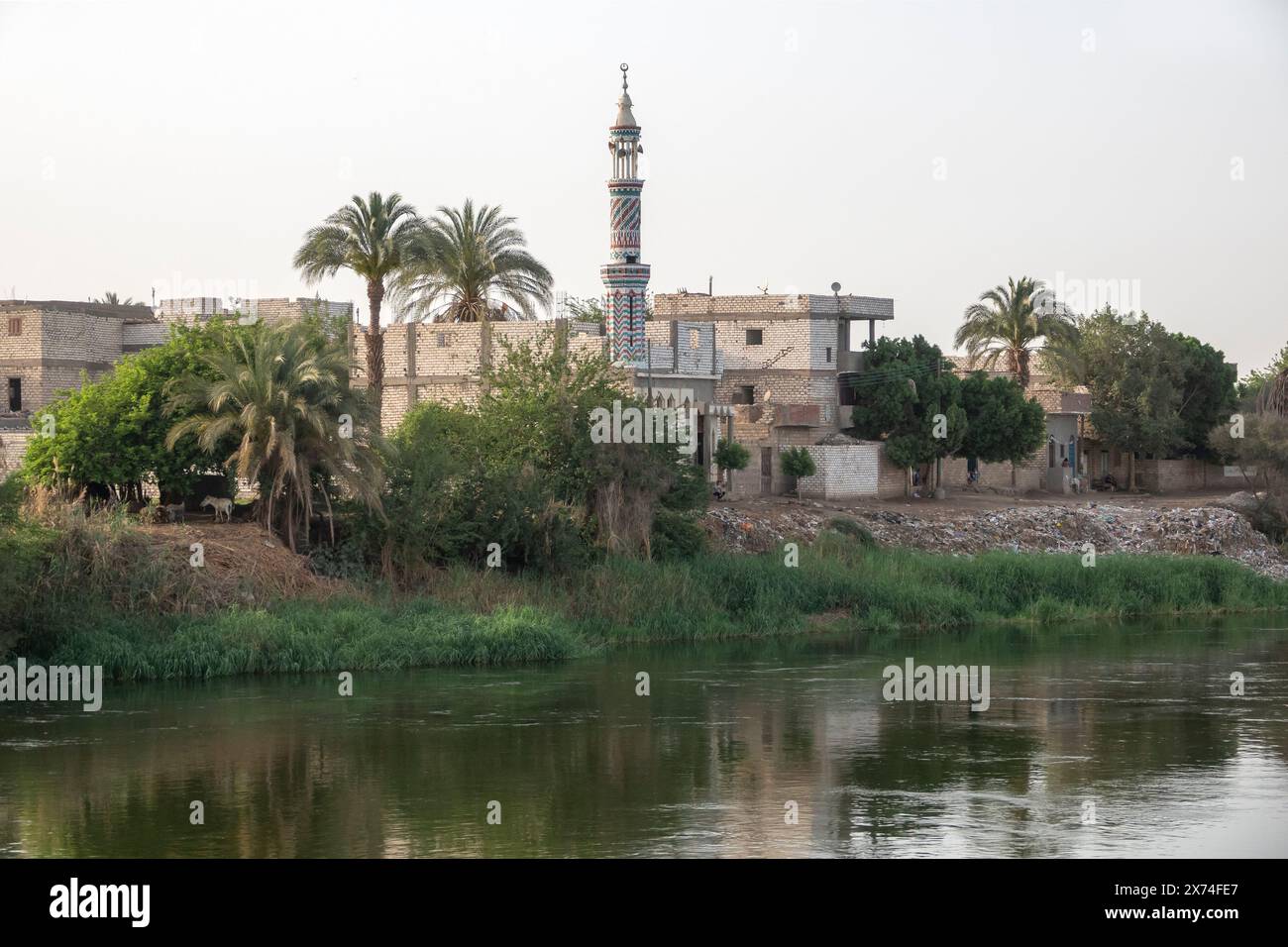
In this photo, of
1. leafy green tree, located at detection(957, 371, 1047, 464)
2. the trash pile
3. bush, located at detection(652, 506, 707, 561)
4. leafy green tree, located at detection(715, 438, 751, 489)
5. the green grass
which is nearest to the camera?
the green grass

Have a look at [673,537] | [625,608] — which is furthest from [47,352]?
[625,608]

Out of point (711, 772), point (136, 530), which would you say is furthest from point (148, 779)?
point (136, 530)

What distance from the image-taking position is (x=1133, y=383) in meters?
70.0

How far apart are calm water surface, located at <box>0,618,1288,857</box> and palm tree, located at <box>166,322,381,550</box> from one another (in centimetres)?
470

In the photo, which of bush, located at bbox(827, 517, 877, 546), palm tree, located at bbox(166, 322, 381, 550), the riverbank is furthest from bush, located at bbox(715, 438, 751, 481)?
palm tree, located at bbox(166, 322, 381, 550)

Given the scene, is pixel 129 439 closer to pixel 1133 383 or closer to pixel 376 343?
pixel 376 343

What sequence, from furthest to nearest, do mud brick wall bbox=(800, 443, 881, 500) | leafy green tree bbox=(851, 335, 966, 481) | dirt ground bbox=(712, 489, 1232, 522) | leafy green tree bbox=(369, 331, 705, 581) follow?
leafy green tree bbox=(851, 335, 966, 481)
mud brick wall bbox=(800, 443, 881, 500)
dirt ground bbox=(712, 489, 1232, 522)
leafy green tree bbox=(369, 331, 705, 581)

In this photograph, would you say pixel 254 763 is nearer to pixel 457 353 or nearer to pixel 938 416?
pixel 457 353

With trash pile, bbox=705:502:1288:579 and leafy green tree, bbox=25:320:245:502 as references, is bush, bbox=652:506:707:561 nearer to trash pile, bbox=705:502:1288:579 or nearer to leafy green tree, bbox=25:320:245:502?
trash pile, bbox=705:502:1288:579

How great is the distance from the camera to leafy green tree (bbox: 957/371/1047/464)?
203 feet

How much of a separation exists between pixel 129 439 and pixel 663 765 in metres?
16.2

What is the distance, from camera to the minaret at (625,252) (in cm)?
4919

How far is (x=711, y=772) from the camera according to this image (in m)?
22.9
